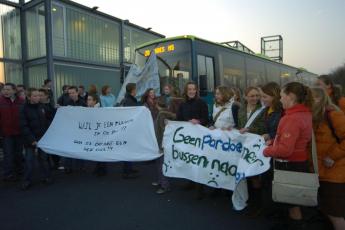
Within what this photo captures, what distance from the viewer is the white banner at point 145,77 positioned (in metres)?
7.52

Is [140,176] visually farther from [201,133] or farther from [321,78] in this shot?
[321,78]

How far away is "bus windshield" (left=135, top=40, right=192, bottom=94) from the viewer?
32.4ft

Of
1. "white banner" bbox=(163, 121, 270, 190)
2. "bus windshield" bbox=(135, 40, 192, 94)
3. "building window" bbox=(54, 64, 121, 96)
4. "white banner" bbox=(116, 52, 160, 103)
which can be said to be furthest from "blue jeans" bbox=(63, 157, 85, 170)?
"building window" bbox=(54, 64, 121, 96)

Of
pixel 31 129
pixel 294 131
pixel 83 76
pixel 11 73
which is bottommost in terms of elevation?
pixel 31 129

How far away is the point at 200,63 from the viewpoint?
10.1m

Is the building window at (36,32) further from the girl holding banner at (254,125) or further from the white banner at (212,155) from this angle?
the girl holding banner at (254,125)

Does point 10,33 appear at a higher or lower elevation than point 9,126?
higher

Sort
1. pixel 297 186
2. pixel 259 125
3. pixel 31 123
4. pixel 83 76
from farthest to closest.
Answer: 1. pixel 83 76
2. pixel 31 123
3. pixel 259 125
4. pixel 297 186

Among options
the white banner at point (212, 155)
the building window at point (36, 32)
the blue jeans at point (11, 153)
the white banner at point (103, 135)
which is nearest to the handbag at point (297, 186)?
the white banner at point (212, 155)

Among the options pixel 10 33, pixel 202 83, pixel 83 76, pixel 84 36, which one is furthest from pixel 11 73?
pixel 202 83

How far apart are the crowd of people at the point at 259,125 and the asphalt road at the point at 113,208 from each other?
0.27 metres

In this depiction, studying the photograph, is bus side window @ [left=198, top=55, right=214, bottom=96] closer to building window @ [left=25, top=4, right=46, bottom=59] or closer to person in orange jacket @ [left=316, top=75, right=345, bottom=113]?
person in orange jacket @ [left=316, top=75, right=345, bottom=113]

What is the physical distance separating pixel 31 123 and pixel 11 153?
1169mm

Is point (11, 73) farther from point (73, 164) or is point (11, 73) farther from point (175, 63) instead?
point (73, 164)
